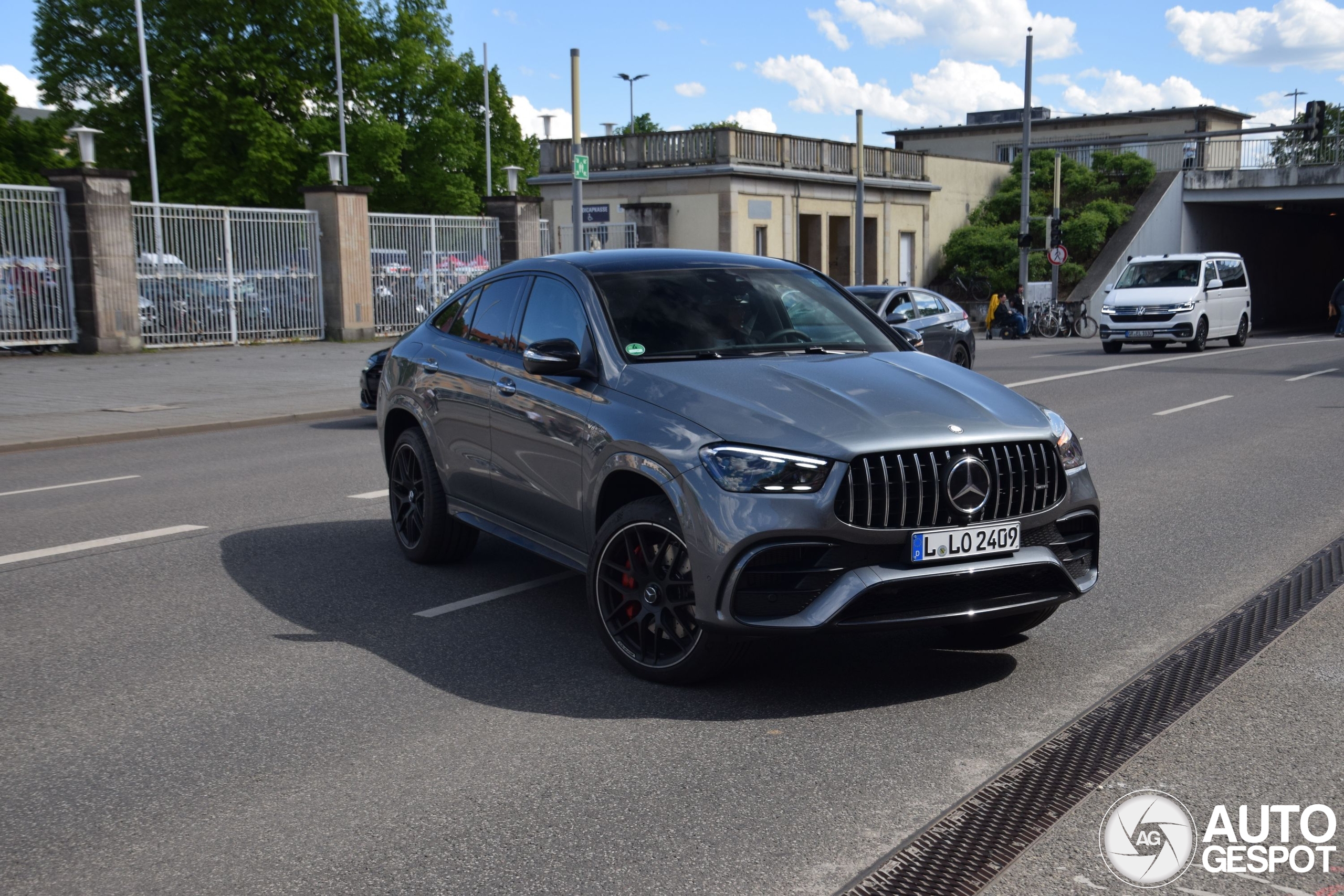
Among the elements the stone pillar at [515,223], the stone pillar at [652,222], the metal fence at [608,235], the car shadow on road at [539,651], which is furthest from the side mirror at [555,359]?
the stone pillar at [652,222]

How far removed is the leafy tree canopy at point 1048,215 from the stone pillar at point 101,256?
31.2 metres

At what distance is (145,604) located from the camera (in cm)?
628

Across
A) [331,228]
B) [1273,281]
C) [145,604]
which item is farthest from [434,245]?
[1273,281]

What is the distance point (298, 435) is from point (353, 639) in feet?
28.4

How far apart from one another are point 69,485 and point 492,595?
18.0ft

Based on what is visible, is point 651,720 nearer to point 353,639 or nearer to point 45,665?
point 353,639

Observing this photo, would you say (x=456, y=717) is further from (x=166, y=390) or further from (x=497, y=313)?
(x=166, y=390)

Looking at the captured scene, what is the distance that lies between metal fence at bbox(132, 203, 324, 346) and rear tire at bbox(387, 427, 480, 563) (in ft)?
63.5

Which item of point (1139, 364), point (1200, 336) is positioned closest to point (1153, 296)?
point (1200, 336)

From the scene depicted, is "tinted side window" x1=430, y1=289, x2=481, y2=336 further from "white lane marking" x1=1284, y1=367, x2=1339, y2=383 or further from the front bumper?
"white lane marking" x1=1284, y1=367, x2=1339, y2=383

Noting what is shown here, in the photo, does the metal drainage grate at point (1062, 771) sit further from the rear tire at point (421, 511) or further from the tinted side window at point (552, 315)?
the rear tire at point (421, 511)

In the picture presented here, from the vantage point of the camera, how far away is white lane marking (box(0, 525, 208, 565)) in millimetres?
7391

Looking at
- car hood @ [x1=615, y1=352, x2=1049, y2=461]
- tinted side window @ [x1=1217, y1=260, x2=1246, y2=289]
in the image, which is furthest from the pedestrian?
car hood @ [x1=615, y1=352, x2=1049, y2=461]

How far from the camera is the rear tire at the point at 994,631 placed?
211 inches
